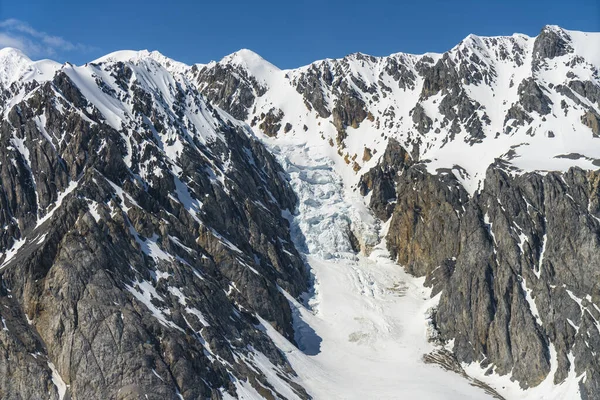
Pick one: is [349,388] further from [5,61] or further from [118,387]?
[5,61]

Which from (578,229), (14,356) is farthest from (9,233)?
(578,229)

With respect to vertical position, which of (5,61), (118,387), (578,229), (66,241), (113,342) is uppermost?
(5,61)

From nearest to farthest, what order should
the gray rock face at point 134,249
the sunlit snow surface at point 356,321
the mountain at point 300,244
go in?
the gray rock face at point 134,249
the mountain at point 300,244
the sunlit snow surface at point 356,321

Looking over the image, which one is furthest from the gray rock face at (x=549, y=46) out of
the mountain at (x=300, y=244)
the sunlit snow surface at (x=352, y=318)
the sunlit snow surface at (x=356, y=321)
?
the sunlit snow surface at (x=352, y=318)

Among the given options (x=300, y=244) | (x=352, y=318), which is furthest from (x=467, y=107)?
(x=352, y=318)

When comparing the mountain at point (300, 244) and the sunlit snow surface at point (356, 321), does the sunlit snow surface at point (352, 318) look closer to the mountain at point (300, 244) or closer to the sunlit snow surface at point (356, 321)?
the sunlit snow surface at point (356, 321)

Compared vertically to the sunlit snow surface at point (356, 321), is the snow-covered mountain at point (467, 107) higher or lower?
higher

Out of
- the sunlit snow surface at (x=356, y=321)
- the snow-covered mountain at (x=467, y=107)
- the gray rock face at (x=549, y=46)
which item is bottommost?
the sunlit snow surface at (x=356, y=321)
